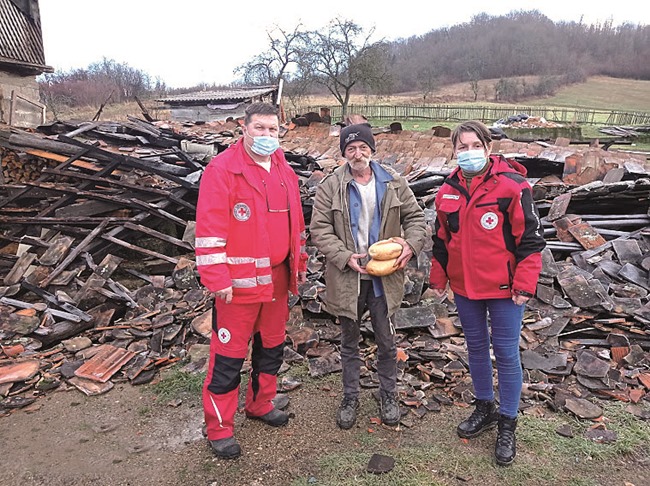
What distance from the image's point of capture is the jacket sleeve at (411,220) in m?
3.33

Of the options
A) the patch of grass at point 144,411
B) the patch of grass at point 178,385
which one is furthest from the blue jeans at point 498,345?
the patch of grass at point 144,411

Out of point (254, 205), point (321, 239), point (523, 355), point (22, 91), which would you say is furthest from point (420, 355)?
point (22, 91)

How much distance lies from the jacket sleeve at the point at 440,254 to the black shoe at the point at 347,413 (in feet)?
3.76

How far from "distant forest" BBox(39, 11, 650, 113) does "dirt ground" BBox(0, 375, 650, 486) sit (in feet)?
133

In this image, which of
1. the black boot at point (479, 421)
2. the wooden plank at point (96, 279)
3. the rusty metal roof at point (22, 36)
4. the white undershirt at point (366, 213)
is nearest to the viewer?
the white undershirt at point (366, 213)

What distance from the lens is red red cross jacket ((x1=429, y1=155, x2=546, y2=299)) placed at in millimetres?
Result: 2854

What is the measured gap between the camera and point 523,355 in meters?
4.34

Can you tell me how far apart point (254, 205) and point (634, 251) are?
4.89 m

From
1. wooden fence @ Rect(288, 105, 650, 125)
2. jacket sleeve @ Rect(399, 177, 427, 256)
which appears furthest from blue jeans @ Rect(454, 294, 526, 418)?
wooden fence @ Rect(288, 105, 650, 125)

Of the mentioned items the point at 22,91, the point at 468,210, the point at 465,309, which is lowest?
the point at 465,309

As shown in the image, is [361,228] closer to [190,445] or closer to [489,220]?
[489,220]

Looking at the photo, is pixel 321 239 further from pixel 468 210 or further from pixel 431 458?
pixel 431 458

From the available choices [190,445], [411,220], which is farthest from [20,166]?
[411,220]

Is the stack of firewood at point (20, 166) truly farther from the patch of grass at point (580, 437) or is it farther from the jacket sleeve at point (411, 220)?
the patch of grass at point (580, 437)
